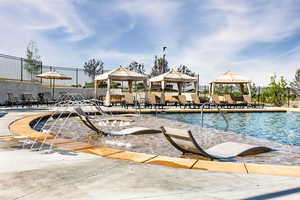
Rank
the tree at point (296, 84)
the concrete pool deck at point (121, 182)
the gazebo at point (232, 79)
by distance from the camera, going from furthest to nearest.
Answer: the tree at point (296, 84)
the gazebo at point (232, 79)
the concrete pool deck at point (121, 182)

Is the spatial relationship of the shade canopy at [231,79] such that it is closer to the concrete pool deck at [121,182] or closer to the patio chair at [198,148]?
the patio chair at [198,148]

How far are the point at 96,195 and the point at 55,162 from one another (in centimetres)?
126

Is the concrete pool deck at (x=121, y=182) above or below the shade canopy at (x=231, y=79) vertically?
below

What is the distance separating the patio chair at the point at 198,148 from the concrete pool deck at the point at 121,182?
77cm

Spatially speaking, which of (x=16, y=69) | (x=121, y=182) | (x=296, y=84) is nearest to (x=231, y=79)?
(x=16, y=69)

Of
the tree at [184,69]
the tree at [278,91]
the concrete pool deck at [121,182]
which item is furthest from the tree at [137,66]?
the concrete pool deck at [121,182]

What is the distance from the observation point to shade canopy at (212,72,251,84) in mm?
17781

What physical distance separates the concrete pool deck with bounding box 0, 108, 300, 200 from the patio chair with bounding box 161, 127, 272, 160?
0.77 m

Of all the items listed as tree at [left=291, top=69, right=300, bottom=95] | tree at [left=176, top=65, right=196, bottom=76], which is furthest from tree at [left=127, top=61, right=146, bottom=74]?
tree at [left=291, top=69, right=300, bottom=95]

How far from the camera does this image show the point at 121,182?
96.2 inches

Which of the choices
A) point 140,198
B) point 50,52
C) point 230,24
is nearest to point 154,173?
point 140,198

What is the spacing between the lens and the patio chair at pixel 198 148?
364 cm

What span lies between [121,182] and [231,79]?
16863 mm

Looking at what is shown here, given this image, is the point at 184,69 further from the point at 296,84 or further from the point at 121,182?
the point at 121,182
